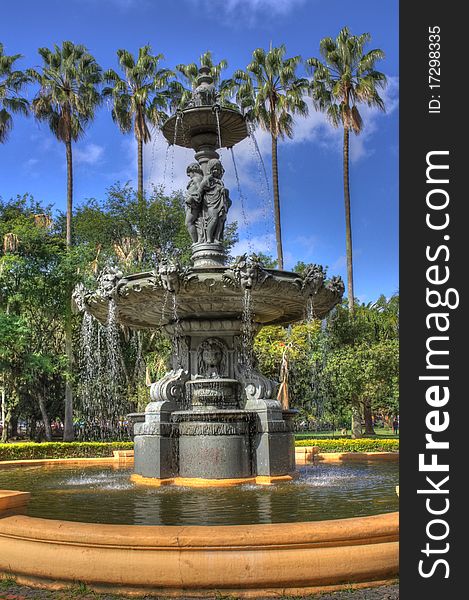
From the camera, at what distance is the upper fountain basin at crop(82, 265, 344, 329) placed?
10258 millimetres

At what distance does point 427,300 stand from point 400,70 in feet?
5.70

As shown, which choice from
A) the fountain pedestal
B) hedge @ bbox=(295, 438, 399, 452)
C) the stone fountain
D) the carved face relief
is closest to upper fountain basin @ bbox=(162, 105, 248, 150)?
the stone fountain

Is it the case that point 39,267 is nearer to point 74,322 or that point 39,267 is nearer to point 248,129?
point 74,322

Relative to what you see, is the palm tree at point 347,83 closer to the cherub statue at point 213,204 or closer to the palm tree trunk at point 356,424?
the palm tree trunk at point 356,424

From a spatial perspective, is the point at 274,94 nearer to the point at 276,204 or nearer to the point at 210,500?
the point at 276,204

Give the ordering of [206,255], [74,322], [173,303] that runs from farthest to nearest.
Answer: [74,322], [206,255], [173,303]

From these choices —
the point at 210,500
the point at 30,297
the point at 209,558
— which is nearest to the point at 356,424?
the point at 30,297

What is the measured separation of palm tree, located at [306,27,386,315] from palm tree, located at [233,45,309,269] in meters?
1.36

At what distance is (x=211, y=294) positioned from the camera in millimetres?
10641

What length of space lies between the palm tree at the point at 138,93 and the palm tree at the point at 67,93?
8.25 ft

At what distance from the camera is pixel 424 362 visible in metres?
4.24

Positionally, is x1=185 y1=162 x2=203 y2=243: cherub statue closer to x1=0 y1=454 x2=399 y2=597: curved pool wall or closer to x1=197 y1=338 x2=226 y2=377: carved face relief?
x1=197 y1=338 x2=226 y2=377: carved face relief

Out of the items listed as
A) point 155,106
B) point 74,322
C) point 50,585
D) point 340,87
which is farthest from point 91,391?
point 50,585

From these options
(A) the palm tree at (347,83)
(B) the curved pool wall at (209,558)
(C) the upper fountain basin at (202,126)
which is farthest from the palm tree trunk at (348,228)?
(B) the curved pool wall at (209,558)
